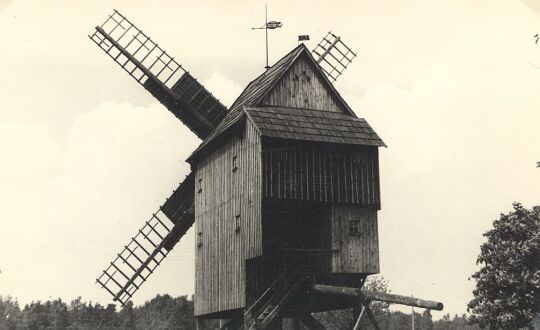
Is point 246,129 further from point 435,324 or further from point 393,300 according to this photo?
point 435,324

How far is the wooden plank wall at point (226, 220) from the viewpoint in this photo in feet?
72.5

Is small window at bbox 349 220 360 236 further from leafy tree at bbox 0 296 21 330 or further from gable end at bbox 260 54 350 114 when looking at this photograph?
leafy tree at bbox 0 296 21 330

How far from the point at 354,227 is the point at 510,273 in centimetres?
947

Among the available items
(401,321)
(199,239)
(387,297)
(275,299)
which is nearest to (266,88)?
(275,299)

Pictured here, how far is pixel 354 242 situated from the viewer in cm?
2245

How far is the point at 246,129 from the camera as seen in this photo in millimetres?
22969

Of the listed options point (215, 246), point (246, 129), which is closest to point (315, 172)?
point (246, 129)

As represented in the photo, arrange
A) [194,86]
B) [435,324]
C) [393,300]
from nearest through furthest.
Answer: [393,300] → [194,86] → [435,324]

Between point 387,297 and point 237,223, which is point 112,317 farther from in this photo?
point 387,297

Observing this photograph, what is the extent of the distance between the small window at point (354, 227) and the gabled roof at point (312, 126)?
8.46ft

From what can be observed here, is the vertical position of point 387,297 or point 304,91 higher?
point 304,91

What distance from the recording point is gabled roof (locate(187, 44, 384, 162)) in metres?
23.3

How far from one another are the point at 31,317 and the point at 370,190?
80689 mm

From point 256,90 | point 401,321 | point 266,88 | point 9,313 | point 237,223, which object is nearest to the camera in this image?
point 237,223
